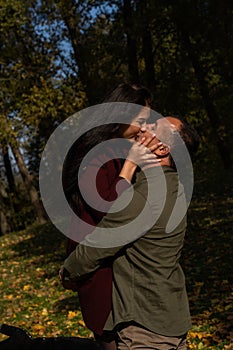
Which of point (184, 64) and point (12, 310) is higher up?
point (184, 64)

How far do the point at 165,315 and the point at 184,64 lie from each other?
20089 millimetres

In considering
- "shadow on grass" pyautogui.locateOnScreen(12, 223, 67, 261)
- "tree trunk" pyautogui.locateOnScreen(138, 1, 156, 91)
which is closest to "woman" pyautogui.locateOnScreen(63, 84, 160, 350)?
"shadow on grass" pyautogui.locateOnScreen(12, 223, 67, 261)

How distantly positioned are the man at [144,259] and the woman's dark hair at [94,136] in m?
0.17

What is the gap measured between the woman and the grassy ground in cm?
397

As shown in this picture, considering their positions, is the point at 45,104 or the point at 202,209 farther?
the point at 45,104

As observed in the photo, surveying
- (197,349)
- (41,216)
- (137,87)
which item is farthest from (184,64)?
(137,87)

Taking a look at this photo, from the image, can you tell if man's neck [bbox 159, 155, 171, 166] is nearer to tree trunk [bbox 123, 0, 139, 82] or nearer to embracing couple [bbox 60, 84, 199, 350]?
embracing couple [bbox 60, 84, 199, 350]

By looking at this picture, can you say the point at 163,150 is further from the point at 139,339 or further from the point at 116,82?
the point at 116,82

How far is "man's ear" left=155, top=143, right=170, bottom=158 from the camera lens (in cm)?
297

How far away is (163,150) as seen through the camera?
2992 millimetres

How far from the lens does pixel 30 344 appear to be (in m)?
2.53

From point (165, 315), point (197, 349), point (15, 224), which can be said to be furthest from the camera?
point (15, 224)

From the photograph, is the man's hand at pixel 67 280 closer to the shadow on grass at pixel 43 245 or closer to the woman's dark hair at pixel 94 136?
the woman's dark hair at pixel 94 136

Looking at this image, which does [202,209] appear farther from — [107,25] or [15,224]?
[15,224]
